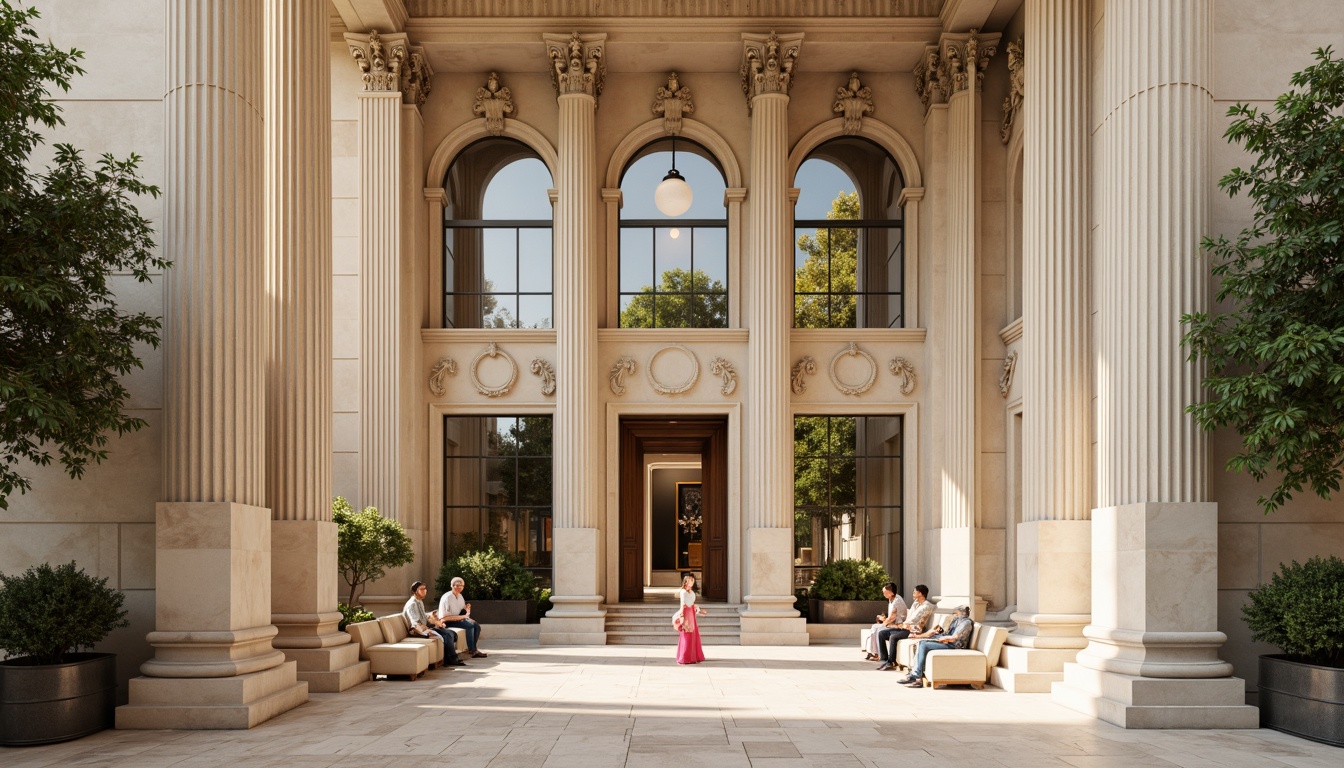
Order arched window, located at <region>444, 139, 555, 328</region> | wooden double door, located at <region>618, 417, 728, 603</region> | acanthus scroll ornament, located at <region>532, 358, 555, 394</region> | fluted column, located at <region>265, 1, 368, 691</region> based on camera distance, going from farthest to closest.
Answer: wooden double door, located at <region>618, 417, 728, 603</region> < arched window, located at <region>444, 139, 555, 328</region> < acanthus scroll ornament, located at <region>532, 358, 555, 394</region> < fluted column, located at <region>265, 1, 368, 691</region>

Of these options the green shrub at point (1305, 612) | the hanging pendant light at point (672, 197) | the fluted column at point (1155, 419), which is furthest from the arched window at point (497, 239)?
the green shrub at point (1305, 612)

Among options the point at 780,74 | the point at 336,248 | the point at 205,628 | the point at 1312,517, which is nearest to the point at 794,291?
the point at 780,74

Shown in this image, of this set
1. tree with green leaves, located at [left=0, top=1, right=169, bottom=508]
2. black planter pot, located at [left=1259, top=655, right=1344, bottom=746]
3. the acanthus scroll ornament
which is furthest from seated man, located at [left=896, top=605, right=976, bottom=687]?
the acanthus scroll ornament

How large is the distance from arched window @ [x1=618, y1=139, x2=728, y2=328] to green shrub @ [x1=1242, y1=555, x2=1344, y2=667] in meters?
12.4

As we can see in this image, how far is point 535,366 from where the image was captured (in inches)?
800

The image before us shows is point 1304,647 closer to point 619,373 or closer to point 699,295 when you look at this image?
point 619,373

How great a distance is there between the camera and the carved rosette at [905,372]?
2036cm

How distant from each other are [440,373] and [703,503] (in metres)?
5.55

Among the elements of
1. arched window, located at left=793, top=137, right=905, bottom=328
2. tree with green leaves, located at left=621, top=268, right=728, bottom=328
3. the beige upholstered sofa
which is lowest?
the beige upholstered sofa

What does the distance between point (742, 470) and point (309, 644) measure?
9.64 meters

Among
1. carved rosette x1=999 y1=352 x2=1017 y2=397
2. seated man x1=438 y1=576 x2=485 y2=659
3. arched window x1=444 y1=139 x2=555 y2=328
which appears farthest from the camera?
arched window x1=444 y1=139 x2=555 y2=328

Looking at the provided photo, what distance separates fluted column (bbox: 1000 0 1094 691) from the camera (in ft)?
40.0

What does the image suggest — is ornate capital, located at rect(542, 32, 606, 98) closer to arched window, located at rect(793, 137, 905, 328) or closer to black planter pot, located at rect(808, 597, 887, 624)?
arched window, located at rect(793, 137, 905, 328)

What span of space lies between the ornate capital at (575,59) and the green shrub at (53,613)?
12.8 meters
